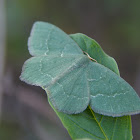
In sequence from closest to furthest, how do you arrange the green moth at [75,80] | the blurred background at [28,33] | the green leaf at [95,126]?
the green leaf at [95,126]
the green moth at [75,80]
the blurred background at [28,33]

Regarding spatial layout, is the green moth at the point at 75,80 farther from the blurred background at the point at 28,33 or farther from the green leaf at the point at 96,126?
the blurred background at the point at 28,33

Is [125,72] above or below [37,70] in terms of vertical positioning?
below

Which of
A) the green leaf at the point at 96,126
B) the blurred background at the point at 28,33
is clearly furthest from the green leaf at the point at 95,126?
the blurred background at the point at 28,33

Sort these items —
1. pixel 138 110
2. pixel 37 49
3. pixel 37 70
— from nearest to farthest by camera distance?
pixel 138 110
pixel 37 70
pixel 37 49

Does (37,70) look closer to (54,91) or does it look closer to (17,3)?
(54,91)

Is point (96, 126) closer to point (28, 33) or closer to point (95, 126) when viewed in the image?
point (95, 126)

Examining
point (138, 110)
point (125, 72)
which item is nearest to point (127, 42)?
point (125, 72)

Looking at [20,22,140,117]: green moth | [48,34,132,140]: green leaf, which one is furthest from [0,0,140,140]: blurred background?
[48,34,132,140]: green leaf
